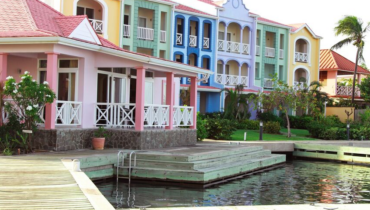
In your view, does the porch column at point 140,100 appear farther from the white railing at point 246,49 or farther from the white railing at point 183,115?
the white railing at point 246,49

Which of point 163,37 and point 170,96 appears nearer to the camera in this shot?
point 170,96

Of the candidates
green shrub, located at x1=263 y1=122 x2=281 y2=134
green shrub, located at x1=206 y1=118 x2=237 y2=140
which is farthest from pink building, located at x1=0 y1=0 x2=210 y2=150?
green shrub, located at x1=263 y1=122 x2=281 y2=134

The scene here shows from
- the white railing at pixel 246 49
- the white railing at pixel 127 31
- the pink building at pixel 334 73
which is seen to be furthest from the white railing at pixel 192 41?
the pink building at pixel 334 73

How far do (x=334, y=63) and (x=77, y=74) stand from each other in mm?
39631

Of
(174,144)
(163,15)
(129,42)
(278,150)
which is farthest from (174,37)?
(174,144)

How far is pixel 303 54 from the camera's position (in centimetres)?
4912

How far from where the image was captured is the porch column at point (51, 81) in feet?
54.1

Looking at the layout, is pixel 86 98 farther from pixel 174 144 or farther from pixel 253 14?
pixel 253 14

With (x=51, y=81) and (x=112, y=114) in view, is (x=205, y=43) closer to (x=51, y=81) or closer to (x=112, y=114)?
(x=112, y=114)

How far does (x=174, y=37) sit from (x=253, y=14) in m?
A: 8.69

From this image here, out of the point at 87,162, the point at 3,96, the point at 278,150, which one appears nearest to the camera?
the point at 87,162

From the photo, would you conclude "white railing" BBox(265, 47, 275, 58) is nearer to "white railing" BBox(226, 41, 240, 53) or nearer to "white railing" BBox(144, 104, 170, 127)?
"white railing" BBox(226, 41, 240, 53)

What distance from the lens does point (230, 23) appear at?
4469 centimetres

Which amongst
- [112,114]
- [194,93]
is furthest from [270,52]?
[112,114]
